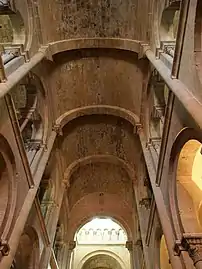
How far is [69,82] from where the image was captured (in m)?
11.8

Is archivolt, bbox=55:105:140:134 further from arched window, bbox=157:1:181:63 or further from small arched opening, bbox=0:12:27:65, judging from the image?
small arched opening, bbox=0:12:27:65

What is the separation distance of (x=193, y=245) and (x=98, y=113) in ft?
22.1

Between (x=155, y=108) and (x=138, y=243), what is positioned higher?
(x=155, y=108)

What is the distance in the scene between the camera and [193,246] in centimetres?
682

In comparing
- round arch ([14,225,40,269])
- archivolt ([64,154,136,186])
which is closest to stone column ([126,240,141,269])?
archivolt ([64,154,136,186])

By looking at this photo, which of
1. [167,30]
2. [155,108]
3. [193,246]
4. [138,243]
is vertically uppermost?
[167,30]

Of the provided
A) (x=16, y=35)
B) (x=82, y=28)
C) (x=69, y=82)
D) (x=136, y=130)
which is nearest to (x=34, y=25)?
(x=16, y=35)

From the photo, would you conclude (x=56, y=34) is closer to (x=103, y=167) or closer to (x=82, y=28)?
(x=82, y=28)

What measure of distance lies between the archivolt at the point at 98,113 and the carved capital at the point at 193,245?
560 cm

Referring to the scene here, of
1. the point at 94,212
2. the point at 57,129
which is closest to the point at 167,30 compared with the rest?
the point at 57,129

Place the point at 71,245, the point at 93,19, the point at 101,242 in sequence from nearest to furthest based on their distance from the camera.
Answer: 1. the point at 93,19
2. the point at 71,245
3. the point at 101,242

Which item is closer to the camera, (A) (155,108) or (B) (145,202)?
(A) (155,108)

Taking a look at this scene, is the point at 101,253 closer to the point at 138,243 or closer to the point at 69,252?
the point at 69,252

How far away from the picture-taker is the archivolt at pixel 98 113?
12141mm
